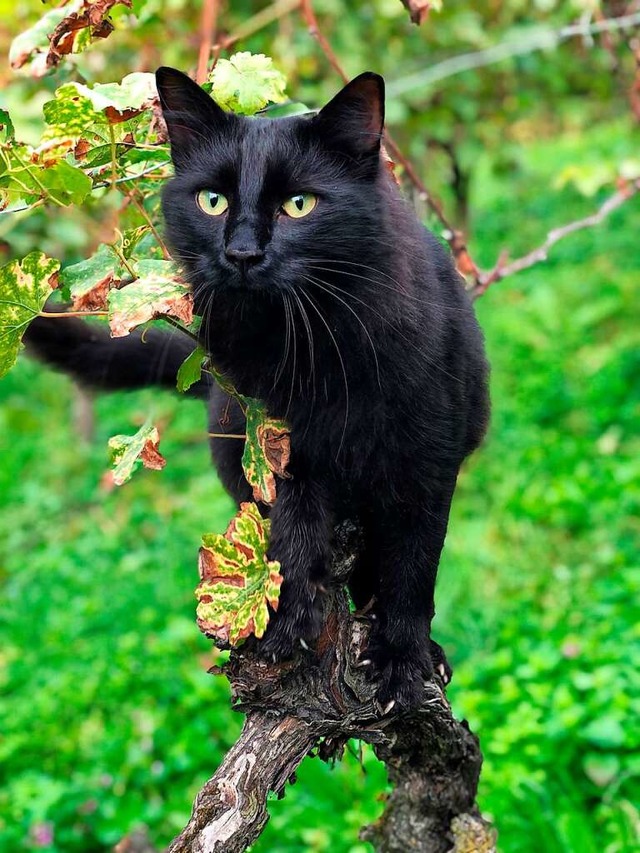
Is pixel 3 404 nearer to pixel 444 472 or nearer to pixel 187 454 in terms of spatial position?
pixel 187 454

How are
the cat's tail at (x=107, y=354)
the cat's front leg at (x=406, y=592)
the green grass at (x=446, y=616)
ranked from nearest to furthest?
the cat's front leg at (x=406, y=592) → the cat's tail at (x=107, y=354) → the green grass at (x=446, y=616)

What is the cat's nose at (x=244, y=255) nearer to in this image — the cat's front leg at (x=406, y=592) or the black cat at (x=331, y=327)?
the black cat at (x=331, y=327)

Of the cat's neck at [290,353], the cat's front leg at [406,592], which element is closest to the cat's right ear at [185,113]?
the cat's neck at [290,353]

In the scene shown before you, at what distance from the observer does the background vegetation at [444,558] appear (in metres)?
2.91

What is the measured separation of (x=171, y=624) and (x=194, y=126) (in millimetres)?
2724

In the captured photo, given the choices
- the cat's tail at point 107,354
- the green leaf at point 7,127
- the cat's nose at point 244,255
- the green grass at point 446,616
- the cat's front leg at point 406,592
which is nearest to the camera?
the green leaf at point 7,127

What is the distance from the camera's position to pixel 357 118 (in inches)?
59.6

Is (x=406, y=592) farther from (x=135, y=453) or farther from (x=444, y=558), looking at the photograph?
(x=444, y=558)

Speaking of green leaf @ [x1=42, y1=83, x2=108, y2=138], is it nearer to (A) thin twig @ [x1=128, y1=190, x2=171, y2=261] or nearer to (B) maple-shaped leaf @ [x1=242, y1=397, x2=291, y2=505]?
(A) thin twig @ [x1=128, y1=190, x2=171, y2=261]

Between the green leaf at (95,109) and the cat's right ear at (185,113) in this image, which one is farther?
the cat's right ear at (185,113)

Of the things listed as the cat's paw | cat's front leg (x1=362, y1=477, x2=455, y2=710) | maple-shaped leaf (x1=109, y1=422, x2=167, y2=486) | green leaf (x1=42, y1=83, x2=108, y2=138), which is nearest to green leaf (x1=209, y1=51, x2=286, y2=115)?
green leaf (x1=42, y1=83, x2=108, y2=138)

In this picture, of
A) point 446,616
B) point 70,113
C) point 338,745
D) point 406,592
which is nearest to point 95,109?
point 70,113

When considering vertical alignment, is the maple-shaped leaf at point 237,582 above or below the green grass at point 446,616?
above

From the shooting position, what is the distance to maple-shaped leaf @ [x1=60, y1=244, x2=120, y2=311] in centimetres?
145
